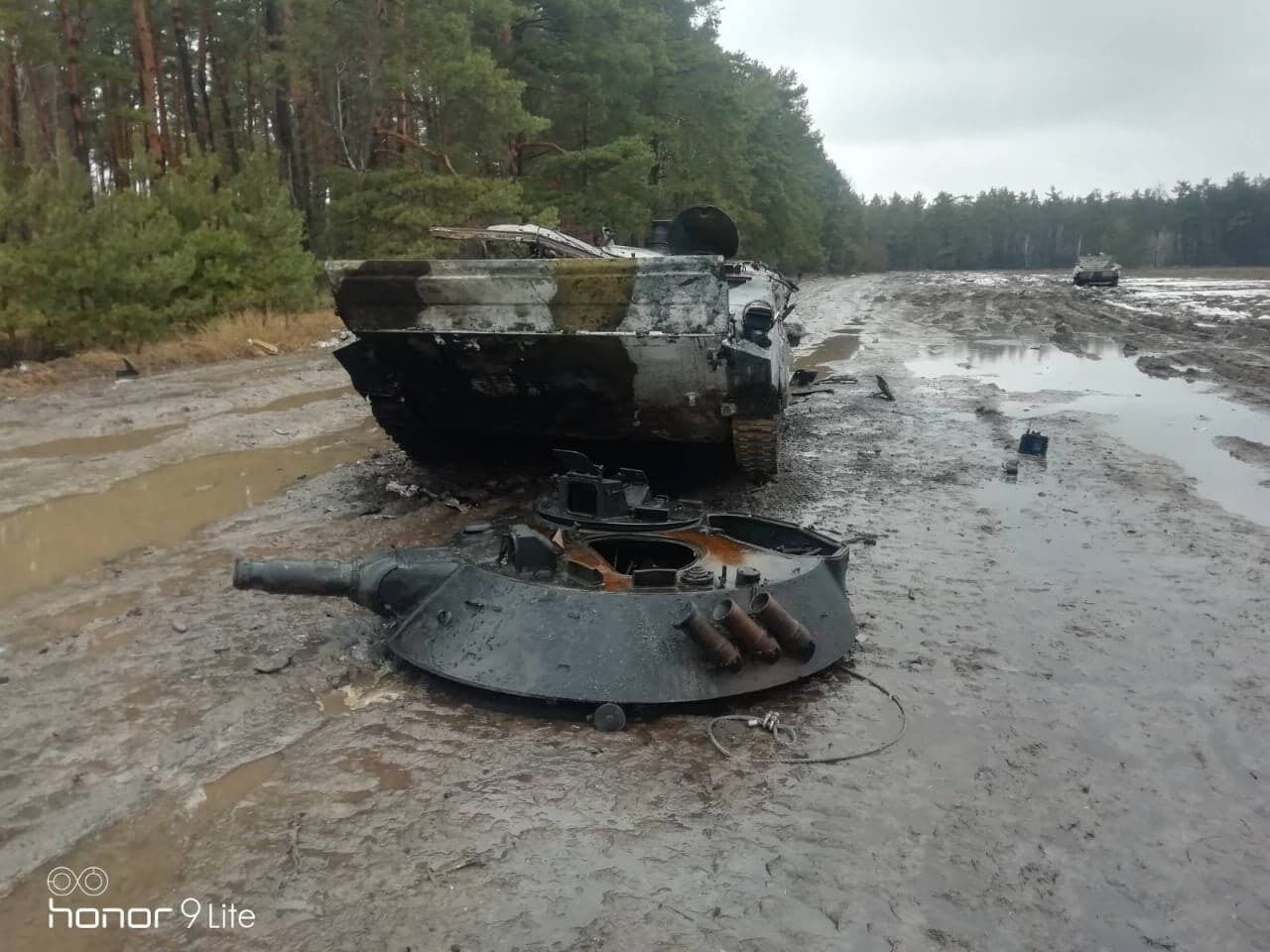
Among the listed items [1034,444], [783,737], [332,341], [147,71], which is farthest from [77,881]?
[147,71]

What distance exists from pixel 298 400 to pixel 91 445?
2.81 metres

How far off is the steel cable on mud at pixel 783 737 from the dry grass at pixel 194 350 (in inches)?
425

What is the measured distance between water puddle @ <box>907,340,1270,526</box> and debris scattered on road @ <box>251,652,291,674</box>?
18.3 feet

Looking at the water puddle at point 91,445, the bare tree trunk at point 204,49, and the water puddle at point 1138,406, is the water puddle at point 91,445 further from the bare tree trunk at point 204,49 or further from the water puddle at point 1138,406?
the bare tree trunk at point 204,49

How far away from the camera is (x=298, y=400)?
435 inches

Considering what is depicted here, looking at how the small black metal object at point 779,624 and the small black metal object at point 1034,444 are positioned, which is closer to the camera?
the small black metal object at point 779,624

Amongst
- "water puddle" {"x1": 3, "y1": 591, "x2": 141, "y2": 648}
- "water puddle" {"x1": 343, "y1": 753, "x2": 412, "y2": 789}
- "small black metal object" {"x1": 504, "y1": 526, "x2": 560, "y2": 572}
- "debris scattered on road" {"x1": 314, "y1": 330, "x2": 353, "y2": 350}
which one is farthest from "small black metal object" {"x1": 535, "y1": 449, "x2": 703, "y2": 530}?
"debris scattered on road" {"x1": 314, "y1": 330, "x2": 353, "y2": 350}

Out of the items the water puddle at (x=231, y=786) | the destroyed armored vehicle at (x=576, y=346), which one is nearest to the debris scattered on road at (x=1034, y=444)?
the destroyed armored vehicle at (x=576, y=346)

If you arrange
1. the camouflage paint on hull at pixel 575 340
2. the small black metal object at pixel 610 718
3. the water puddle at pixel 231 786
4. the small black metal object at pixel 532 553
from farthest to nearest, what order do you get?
the camouflage paint on hull at pixel 575 340 → the small black metal object at pixel 532 553 → the small black metal object at pixel 610 718 → the water puddle at pixel 231 786

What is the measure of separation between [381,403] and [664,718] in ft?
11.8

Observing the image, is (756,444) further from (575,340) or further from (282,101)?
(282,101)

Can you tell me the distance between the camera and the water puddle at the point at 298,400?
10.3m

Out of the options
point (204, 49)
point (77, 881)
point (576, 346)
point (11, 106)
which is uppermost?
point (204, 49)

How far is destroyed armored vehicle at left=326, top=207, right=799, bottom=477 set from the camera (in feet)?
16.9
